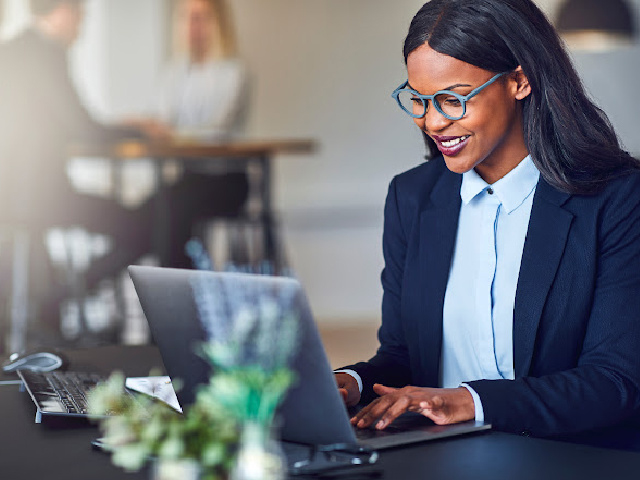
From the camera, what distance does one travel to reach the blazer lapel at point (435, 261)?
4.82 feet

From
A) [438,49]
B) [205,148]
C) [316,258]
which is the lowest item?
[316,258]

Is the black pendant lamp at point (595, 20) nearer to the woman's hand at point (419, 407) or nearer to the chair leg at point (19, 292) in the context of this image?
the chair leg at point (19, 292)

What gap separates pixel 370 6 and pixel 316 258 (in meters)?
1.60

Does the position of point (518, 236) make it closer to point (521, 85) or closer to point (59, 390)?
point (521, 85)

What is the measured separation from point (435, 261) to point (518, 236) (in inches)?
5.1

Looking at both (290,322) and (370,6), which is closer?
(290,322)

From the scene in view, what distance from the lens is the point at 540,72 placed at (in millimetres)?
1374

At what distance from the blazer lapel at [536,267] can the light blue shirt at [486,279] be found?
0.04 meters

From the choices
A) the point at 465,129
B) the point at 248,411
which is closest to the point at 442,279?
the point at 465,129

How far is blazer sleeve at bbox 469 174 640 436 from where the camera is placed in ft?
3.80

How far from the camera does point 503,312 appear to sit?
143cm

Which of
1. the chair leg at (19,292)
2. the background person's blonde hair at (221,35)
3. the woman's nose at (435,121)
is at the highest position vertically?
the background person's blonde hair at (221,35)

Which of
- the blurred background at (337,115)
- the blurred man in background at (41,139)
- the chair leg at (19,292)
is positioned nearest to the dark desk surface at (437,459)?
the blurred man in background at (41,139)

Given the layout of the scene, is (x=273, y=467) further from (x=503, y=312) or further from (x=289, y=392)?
(x=503, y=312)
